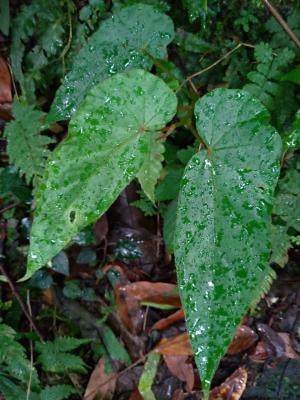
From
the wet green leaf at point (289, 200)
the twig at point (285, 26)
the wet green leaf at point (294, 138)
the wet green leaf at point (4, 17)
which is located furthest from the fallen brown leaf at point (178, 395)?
the wet green leaf at point (4, 17)

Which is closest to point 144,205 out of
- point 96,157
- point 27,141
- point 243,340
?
point 27,141

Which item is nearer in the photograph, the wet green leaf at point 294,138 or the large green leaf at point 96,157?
the large green leaf at point 96,157

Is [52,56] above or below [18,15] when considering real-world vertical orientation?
below

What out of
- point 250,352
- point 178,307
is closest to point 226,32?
point 178,307

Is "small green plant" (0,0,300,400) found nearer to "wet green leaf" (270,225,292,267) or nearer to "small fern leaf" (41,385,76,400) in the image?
"wet green leaf" (270,225,292,267)

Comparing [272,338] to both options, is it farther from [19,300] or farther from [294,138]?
[19,300]

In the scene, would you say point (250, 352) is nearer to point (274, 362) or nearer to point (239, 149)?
point (274, 362)

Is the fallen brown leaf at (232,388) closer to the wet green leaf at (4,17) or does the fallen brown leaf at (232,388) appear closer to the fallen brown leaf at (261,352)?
the fallen brown leaf at (261,352)
